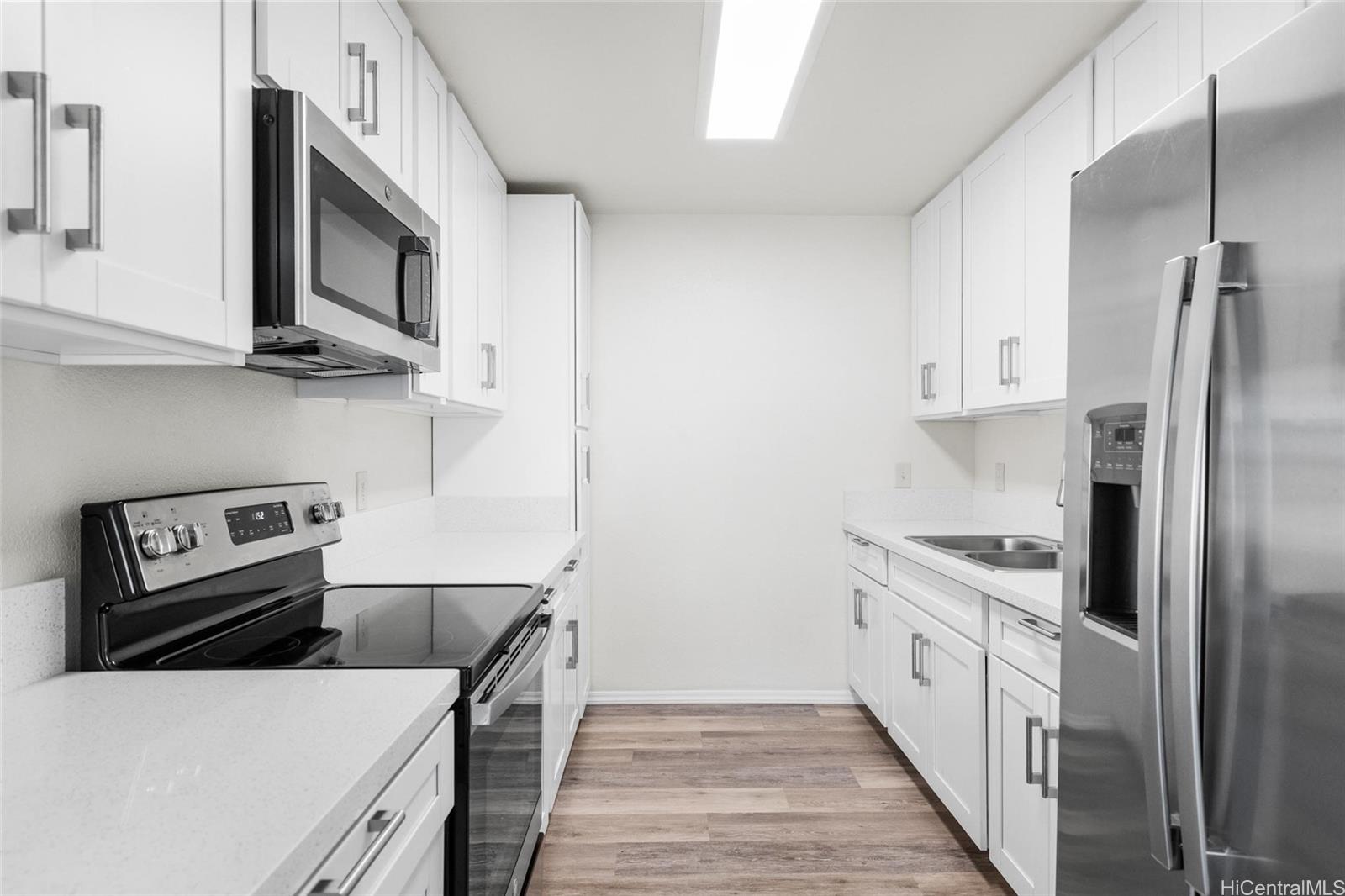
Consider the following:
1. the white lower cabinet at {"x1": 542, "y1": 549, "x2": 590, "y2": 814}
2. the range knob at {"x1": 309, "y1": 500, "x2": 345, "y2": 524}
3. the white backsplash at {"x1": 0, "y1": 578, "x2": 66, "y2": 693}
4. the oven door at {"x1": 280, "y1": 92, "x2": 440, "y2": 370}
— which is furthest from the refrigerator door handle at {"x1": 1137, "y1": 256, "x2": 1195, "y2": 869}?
the range knob at {"x1": 309, "y1": 500, "x2": 345, "y2": 524}

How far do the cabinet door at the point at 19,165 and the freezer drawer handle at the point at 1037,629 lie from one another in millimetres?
1870

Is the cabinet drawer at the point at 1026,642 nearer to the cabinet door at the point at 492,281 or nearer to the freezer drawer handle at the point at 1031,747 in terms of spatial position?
the freezer drawer handle at the point at 1031,747

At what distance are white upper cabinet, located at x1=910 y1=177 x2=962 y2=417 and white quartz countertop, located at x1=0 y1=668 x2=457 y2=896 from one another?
8.32 ft

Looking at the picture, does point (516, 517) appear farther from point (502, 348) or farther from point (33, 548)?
point (33, 548)

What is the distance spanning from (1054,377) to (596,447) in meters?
2.09

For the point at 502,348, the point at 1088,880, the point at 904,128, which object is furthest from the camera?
the point at 502,348

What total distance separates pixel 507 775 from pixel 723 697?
2191 millimetres

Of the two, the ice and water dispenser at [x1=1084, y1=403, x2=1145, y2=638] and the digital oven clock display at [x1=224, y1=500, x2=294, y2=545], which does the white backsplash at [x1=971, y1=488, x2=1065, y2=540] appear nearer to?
the ice and water dispenser at [x1=1084, y1=403, x2=1145, y2=638]

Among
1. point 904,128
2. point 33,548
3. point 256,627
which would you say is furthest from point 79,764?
point 904,128

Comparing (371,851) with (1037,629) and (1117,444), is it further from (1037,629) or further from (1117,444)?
(1037,629)

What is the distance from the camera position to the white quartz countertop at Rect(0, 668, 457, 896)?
24.6 inches

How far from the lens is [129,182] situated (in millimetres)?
875

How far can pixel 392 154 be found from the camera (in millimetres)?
1771

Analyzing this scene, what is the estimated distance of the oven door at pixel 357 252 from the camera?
1175mm
